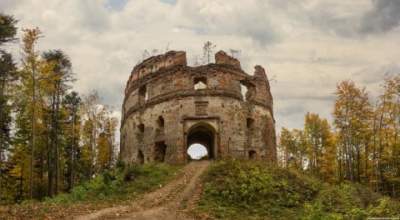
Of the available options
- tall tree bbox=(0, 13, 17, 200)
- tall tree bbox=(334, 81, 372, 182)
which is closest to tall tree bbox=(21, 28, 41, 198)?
tall tree bbox=(0, 13, 17, 200)

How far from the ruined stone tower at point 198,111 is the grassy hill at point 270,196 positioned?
200 inches

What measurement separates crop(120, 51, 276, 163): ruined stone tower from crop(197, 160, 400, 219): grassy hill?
16.7 ft

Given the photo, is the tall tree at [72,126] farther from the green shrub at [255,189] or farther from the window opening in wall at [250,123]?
the green shrub at [255,189]

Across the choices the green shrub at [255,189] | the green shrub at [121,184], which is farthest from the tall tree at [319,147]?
the green shrub at [121,184]

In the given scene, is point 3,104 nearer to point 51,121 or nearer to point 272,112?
point 51,121

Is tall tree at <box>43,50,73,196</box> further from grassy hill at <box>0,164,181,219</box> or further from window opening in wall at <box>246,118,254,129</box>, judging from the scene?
window opening in wall at <box>246,118,254,129</box>

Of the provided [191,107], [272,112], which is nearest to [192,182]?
[191,107]

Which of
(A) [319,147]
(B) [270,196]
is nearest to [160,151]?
(B) [270,196]

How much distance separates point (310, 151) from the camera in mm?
32156

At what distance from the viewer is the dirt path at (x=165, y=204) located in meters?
10.7

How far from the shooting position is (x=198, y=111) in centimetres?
2203

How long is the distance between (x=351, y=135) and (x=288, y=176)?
925cm

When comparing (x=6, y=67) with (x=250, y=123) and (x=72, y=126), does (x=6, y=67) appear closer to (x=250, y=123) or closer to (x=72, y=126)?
(x=72, y=126)

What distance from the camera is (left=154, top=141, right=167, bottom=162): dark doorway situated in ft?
73.7
